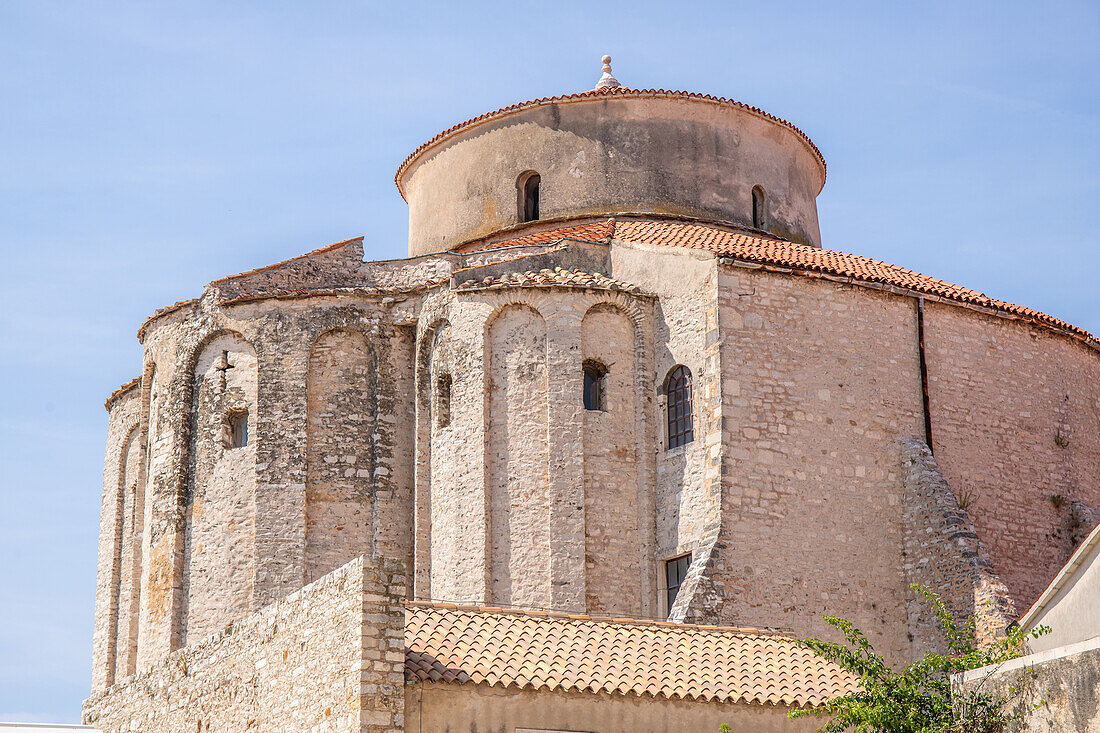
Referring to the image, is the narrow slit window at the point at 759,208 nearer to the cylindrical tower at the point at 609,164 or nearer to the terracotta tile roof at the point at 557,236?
the cylindrical tower at the point at 609,164

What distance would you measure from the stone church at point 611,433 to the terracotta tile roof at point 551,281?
0.07 metres

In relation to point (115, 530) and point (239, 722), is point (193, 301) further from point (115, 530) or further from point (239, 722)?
point (239, 722)

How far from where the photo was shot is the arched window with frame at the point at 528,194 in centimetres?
2648

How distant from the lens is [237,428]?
24141mm

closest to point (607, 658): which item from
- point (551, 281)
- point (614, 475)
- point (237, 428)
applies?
point (614, 475)

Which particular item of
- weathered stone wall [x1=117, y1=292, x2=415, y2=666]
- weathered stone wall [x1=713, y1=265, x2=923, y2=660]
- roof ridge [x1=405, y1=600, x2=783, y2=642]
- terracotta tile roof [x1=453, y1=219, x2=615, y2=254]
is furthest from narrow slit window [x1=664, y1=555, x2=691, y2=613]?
terracotta tile roof [x1=453, y1=219, x2=615, y2=254]

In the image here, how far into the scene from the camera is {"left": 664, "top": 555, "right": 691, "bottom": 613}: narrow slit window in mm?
20531

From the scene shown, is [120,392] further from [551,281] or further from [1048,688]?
[1048,688]

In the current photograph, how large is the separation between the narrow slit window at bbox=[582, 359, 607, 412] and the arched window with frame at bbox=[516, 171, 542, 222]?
213 inches

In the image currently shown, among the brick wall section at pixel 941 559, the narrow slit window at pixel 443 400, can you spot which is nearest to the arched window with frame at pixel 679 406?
the brick wall section at pixel 941 559

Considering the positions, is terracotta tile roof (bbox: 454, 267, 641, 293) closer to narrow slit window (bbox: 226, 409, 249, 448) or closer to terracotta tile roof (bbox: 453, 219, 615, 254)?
terracotta tile roof (bbox: 453, 219, 615, 254)

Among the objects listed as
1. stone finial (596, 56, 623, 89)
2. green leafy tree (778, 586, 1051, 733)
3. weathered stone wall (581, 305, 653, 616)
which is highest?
stone finial (596, 56, 623, 89)

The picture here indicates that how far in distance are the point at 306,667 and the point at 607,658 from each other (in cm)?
316

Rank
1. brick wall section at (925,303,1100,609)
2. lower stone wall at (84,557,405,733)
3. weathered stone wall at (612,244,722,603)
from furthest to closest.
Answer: brick wall section at (925,303,1100,609), weathered stone wall at (612,244,722,603), lower stone wall at (84,557,405,733)
